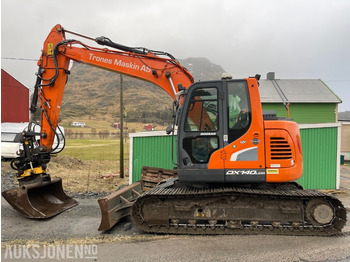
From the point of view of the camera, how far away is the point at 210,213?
525 centimetres

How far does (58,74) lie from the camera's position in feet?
21.5

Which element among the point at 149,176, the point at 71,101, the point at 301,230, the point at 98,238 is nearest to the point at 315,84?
the point at 149,176

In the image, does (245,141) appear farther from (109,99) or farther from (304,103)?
(109,99)

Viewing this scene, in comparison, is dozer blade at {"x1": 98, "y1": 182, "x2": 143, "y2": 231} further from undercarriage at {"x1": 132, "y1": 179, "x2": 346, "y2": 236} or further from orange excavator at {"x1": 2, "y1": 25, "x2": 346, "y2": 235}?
undercarriage at {"x1": 132, "y1": 179, "x2": 346, "y2": 236}

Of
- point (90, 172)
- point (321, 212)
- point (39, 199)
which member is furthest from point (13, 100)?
point (321, 212)

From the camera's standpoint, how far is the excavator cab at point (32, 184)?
6.20 m

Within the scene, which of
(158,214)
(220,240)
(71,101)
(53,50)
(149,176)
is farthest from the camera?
(71,101)

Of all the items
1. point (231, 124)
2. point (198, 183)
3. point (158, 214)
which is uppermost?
point (231, 124)

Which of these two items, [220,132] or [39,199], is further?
[39,199]

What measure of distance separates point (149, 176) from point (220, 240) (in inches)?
210

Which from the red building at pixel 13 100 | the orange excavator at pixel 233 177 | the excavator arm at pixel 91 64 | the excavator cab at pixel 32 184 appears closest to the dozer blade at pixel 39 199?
the excavator cab at pixel 32 184

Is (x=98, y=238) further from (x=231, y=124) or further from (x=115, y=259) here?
(x=231, y=124)

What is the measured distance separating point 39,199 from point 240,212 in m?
5.07

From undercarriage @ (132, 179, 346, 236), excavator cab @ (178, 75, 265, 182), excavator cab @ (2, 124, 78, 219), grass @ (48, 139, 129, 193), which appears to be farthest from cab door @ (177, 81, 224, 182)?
grass @ (48, 139, 129, 193)
